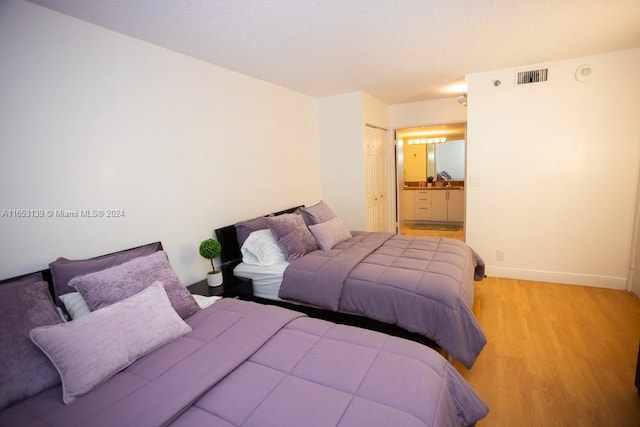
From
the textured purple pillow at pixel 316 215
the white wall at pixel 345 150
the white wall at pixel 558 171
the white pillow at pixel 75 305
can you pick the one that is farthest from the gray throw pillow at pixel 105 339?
the white wall at pixel 558 171

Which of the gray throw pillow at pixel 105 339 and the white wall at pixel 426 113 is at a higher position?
the white wall at pixel 426 113

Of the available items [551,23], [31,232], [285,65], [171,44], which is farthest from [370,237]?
[31,232]

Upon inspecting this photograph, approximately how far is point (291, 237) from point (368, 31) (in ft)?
6.01

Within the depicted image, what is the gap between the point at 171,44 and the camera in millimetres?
2383

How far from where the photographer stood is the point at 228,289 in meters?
2.58

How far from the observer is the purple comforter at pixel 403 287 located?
2021mm

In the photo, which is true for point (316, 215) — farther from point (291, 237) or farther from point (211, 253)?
point (211, 253)

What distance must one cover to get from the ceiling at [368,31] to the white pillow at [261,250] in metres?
1.65

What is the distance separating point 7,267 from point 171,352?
1.09 meters

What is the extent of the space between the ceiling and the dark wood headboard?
1579 mm

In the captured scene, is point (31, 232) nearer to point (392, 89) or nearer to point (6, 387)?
point (6, 387)

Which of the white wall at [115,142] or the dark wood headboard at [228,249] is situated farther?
the dark wood headboard at [228,249]

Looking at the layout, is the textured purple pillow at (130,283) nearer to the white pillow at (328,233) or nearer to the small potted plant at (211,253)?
the small potted plant at (211,253)

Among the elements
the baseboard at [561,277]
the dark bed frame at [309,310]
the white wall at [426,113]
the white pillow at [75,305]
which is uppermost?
the white wall at [426,113]
